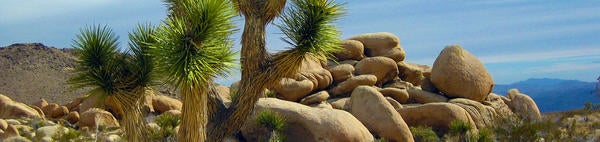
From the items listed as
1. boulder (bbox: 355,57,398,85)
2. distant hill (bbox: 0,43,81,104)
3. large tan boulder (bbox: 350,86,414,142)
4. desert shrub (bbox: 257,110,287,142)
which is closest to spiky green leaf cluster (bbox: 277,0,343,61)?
desert shrub (bbox: 257,110,287,142)

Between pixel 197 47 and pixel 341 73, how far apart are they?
1455 cm

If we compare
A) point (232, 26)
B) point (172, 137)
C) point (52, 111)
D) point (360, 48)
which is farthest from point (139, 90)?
point (52, 111)

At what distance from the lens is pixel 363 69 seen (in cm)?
2606

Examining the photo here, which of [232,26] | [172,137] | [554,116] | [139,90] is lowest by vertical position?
[554,116]

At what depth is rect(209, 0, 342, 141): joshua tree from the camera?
41.6 ft

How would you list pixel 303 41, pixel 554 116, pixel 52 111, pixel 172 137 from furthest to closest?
1. pixel 52 111
2. pixel 554 116
3. pixel 172 137
4. pixel 303 41

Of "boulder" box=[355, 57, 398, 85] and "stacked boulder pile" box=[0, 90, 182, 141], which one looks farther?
"boulder" box=[355, 57, 398, 85]

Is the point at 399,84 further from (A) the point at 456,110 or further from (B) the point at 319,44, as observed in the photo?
(B) the point at 319,44

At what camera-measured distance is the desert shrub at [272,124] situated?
54.0ft

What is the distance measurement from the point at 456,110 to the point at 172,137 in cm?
898

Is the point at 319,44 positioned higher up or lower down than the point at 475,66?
higher up

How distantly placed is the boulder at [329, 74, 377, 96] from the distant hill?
83.3ft

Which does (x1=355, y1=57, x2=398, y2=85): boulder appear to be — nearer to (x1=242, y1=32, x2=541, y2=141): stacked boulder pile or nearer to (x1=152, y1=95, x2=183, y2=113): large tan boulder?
(x1=242, y1=32, x2=541, y2=141): stacked boulder pile

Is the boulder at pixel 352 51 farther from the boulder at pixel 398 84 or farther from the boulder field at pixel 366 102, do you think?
the boulder at pixel 398 84
